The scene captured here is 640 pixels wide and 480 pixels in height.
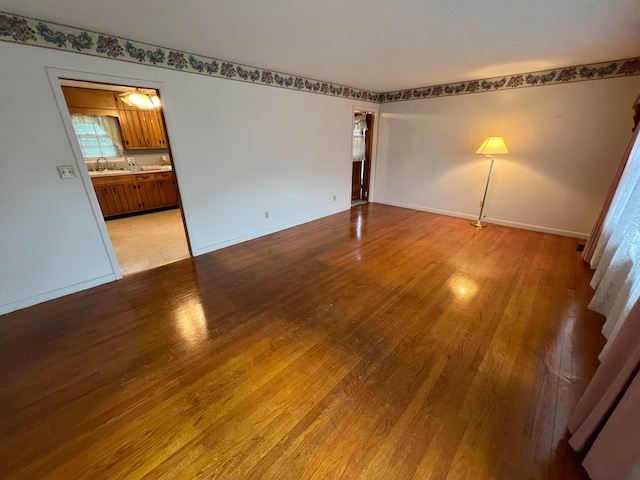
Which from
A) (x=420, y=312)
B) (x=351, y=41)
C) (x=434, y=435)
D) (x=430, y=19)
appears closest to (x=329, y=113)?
(x=351, y=41)

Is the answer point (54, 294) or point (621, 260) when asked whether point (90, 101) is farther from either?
point (621, 260)

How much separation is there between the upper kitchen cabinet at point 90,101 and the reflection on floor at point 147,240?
207 centimetres

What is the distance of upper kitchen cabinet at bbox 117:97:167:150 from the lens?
522 cm

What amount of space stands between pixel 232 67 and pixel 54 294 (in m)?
3.21

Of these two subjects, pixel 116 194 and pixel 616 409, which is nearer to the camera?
pixel 616 409

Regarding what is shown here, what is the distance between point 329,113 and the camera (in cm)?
466

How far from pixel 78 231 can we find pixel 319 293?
2.51 meters

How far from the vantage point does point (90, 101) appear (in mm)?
4836

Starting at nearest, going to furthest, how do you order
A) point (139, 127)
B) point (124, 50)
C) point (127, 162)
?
point (124, 50) → point (139, 127) → point (127, 162)

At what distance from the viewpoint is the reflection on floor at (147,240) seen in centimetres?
338

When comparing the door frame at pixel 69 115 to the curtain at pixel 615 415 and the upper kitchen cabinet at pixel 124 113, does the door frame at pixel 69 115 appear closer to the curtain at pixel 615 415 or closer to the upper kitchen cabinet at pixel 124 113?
the upper kitchen cabinet at pixel 124 113

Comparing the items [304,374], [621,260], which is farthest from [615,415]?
[621,260]

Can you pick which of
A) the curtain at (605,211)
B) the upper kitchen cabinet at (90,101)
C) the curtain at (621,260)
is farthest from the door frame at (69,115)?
the curtain at (605,211)

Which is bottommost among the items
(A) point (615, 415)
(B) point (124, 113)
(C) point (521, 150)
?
(A) point (615, 415)
